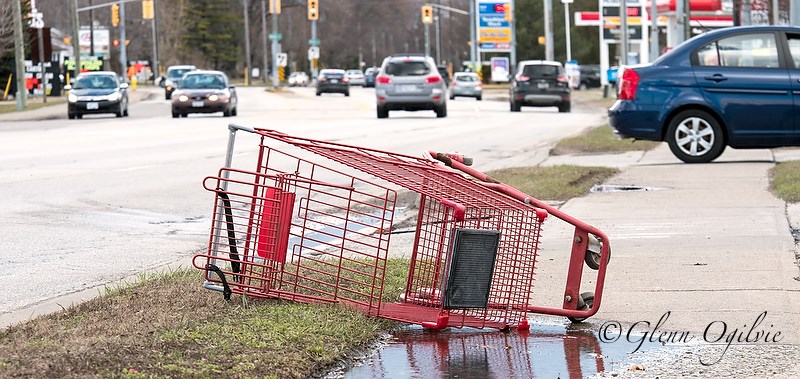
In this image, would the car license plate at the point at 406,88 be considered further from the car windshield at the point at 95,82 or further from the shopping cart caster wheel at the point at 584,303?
the shopping cart caster wheel at the point at 584,303

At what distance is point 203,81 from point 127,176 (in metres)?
23.9

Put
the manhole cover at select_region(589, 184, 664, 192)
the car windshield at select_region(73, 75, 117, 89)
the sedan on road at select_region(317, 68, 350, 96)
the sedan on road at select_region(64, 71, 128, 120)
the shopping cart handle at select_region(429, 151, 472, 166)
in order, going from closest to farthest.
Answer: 1. the shopping cart handle at select_region(429, 151, 472, 166)
2. the manhole cover at select_region(589, 184, 664, 192)
3. the sedan on road at select_region(64, 71, 128, 120)
4. the car windshield at select_region(73, 75, 117, 89)
5. the sedan on road at select_region(317, 68, 350, 96)

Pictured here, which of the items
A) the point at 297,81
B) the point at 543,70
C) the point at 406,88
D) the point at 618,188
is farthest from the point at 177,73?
the point at 618,188

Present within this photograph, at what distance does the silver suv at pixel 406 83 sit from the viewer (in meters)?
36.8

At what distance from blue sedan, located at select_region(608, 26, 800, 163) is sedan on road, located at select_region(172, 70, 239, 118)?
2421cm

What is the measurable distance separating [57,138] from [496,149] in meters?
9.81

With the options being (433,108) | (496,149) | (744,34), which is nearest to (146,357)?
(744,34)

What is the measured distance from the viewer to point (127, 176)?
17.4 m

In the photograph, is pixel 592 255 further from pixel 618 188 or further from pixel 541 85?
pixel 541 85

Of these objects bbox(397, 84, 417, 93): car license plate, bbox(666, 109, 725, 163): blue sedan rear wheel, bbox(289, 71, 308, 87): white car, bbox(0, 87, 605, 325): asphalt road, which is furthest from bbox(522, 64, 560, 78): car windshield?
bbox(289, 71, 308, 87): white car

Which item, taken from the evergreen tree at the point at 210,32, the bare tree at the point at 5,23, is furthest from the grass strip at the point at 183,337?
the evergreen tree at the point at 210,32

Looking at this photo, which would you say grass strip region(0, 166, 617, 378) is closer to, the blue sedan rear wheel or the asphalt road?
the asphalt road

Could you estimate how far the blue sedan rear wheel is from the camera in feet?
55.4

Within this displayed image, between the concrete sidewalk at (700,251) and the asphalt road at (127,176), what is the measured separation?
10.0 ft
